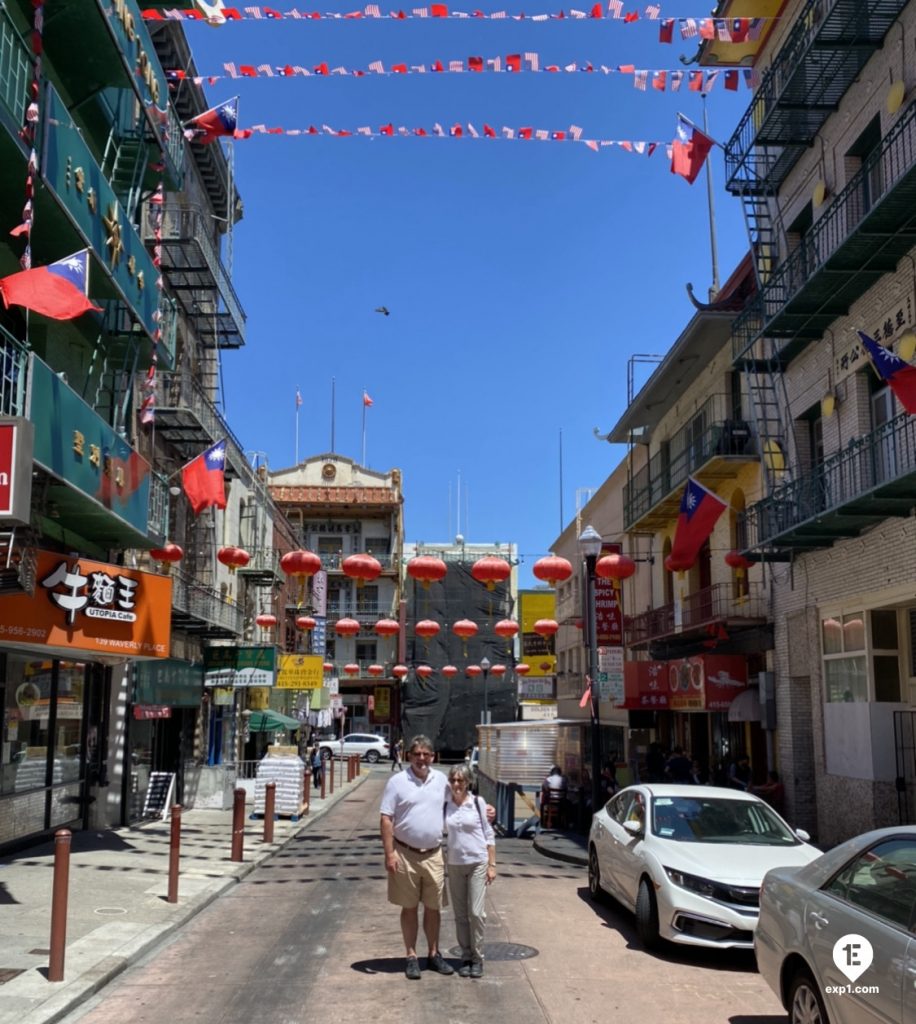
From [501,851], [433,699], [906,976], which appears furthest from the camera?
[433,699]

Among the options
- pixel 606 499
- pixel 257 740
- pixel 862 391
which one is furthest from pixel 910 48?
pixel 257 740

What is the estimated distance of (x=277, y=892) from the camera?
42.6ft

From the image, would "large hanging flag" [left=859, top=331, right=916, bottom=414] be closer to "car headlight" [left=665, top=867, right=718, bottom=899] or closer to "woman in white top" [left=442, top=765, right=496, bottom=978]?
"car headlight" [left=665, top=867, right=718, bottom=899]

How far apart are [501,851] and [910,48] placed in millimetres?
14077

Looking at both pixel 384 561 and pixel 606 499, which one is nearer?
pixel 606 499

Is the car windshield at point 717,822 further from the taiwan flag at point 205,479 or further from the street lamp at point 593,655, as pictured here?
the taiwan flag at point 205,479

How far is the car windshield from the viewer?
1016 centimetres

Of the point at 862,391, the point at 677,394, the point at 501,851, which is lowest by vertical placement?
the point at 501,851

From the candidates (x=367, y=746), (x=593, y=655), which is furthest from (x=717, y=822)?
(x=367, y=746)

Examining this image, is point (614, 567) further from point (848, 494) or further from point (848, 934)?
point (848, 934)

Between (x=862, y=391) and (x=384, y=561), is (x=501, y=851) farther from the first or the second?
(x=384, y=561)

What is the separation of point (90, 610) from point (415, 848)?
820cm

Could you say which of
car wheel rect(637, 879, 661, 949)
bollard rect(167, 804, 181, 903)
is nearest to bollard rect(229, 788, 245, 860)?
bollard rect(167, 804, 181, 903)

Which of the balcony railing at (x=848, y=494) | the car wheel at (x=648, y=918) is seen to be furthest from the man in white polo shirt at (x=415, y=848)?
the balcony railing at (x=848, y=494)
